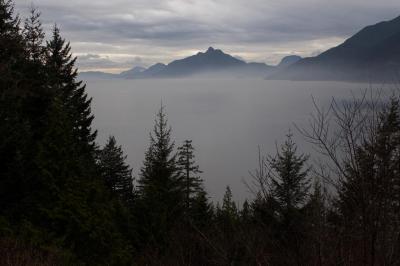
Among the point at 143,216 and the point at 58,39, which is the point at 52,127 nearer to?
the point at 143,216

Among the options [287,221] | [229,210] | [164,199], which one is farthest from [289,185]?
[229,210]

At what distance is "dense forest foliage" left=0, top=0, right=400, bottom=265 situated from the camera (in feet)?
12.6

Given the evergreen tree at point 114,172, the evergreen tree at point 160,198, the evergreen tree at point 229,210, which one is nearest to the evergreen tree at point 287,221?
A: the evergreen tree at point 229,210

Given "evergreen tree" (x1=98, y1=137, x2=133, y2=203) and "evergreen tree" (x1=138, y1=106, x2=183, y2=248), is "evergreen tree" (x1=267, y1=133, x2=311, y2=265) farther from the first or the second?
"evergreen tree" (x1=98, y1=137, x2=133, y2=203)

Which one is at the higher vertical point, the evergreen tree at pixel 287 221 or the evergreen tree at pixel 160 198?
the evergreen tree at pixel 287 221

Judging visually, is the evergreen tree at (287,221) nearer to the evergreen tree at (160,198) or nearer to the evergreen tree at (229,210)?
the evergreen tree at (229,210)

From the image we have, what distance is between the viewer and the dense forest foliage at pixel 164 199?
3844mm

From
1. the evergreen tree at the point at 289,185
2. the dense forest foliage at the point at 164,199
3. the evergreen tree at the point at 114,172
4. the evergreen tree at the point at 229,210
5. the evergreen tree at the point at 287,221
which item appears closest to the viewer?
the dense forest foliage at the point at 164,199

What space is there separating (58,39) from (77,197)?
1499 cm

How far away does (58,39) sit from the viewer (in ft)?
73.2

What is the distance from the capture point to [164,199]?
2436 cm

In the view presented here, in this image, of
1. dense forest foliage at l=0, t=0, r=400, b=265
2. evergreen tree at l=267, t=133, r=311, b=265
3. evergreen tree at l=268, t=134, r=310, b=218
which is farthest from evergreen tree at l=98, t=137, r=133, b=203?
evergreen tree at l=267, t=133, r=311, b=265

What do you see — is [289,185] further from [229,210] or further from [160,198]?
[229,210]

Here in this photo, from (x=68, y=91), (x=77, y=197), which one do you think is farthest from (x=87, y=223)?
A: (x=68, y=91)
